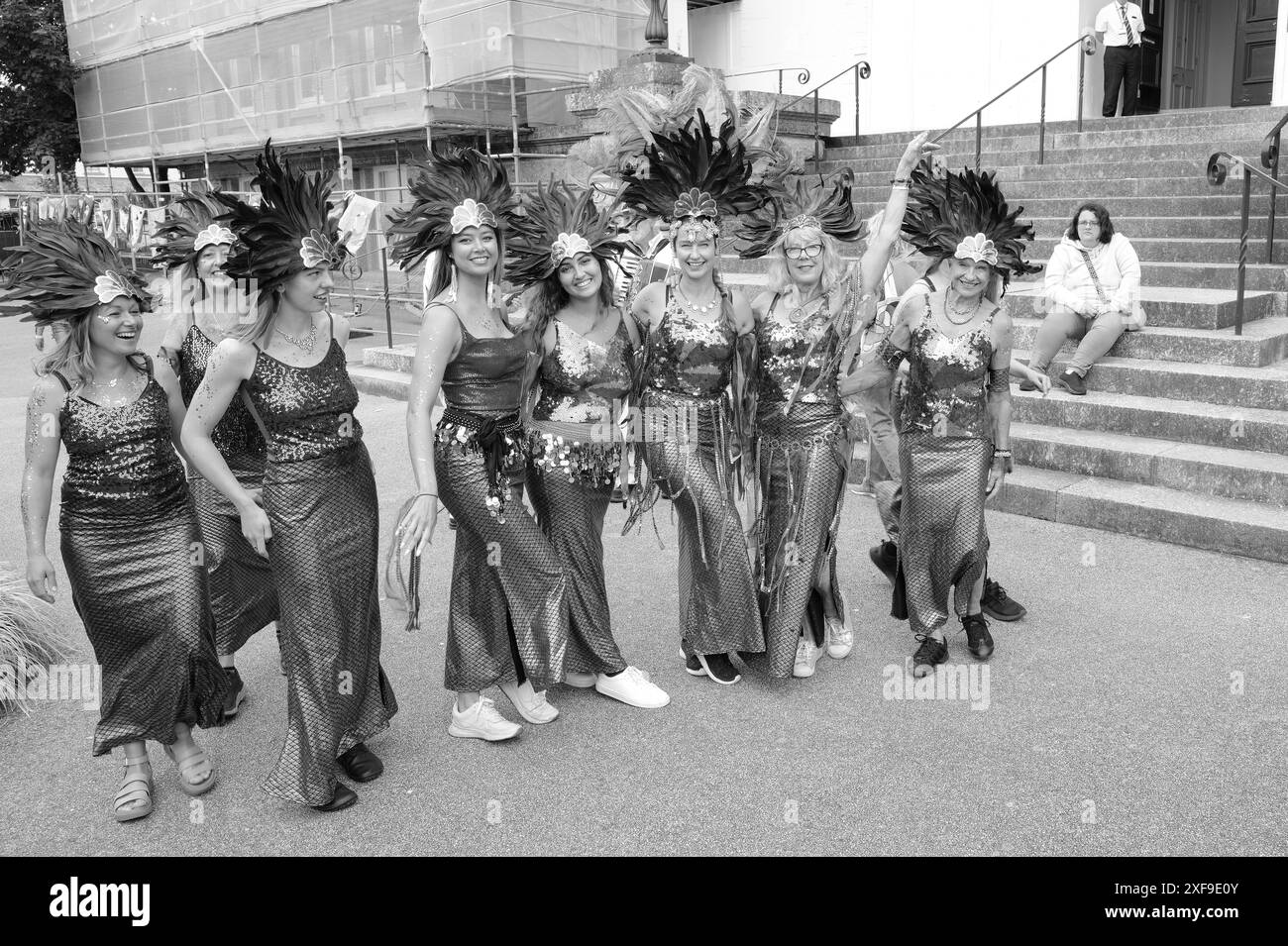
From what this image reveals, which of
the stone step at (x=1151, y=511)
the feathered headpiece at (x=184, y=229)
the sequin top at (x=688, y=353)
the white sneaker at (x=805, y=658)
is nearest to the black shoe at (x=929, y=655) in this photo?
the white sneaker at (x=805, y=658)

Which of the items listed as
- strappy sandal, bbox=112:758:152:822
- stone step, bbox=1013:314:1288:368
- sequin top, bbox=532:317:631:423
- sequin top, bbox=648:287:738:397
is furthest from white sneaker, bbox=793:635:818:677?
stone step, bbox=1013:314:1288:368

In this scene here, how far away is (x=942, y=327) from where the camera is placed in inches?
166

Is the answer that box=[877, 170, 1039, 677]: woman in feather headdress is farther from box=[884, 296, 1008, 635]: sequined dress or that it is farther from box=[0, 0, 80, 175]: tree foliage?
box=[0, 0, 80, 175]: tree foliage

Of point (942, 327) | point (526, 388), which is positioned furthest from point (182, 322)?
point (942, 327)

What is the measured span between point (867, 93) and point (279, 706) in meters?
12.2

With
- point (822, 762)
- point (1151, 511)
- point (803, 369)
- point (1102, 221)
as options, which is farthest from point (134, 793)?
point (1102, 221)

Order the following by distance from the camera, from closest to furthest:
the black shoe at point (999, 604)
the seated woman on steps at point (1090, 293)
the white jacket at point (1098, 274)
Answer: the black shoe at point (999, 604) → the seated woman on steps at point (1090, 293) → the white jacket at point (1098, 274)

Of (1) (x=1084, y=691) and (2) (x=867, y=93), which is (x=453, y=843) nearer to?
(1) (x=1084, y=691)

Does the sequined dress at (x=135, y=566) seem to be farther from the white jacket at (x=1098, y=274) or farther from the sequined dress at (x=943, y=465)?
the white jacket at (x=1098, y=274)

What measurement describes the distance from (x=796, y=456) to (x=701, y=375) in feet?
1.59

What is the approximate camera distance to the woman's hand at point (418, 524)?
3.31 meters

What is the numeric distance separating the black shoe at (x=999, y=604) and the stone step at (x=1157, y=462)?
5.40ft

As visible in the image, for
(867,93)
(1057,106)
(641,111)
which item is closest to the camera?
(641,111)

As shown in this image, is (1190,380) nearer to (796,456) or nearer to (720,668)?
(796,456)
